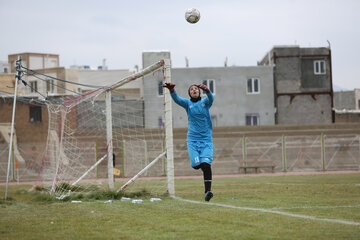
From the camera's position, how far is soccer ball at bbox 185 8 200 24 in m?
→ 13.0

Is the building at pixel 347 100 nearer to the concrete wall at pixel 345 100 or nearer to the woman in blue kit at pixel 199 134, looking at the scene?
the concrete wall at pixel 345 100

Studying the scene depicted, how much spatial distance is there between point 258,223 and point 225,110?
4300cm

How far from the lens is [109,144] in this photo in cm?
1585

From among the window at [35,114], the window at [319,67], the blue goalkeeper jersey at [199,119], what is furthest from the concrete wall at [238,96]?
the blue goalkeeper jersey at [199,119]

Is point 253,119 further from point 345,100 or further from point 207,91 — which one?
point 207,91

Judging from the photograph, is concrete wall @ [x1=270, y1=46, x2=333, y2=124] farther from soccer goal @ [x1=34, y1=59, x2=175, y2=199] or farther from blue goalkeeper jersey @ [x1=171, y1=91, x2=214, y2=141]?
blue goalkeeper jersey @ [x1=171, y1=91, x2=214, y2=141]

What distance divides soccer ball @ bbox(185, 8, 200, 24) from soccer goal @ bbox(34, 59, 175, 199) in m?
1.60

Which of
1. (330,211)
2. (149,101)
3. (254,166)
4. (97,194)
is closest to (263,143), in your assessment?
(254,166)

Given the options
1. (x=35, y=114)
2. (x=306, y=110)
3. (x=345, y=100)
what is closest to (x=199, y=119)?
(x=35, y=114)

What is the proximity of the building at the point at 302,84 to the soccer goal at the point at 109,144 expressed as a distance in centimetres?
1183

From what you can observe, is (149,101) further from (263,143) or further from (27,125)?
(263,143)

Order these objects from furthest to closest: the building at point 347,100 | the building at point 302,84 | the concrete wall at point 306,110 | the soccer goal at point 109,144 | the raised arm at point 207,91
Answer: the building at point 347,100 < the concrete wall at point 306,110 < the building at point 302,84 < the soccer goal at point 109,144 < the raised arm at point 207,91

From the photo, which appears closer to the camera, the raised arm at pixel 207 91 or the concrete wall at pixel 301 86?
the raised arm at pixel 207 91

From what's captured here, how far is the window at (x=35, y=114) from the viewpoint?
46094 mm
